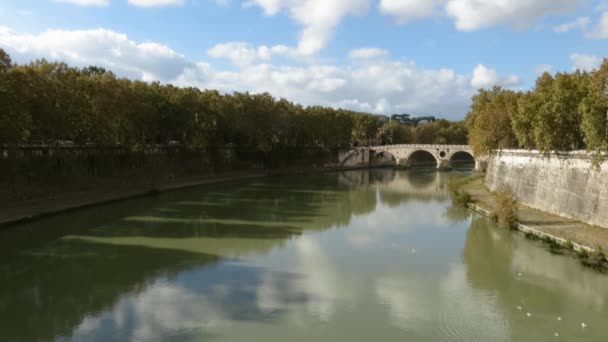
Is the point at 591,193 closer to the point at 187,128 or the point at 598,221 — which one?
the point at 598,221

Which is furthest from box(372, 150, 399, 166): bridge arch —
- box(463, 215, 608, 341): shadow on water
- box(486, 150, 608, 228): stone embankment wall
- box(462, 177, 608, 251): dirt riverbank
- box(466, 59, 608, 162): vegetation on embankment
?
box(463, 215, 608, 341): shadow on water

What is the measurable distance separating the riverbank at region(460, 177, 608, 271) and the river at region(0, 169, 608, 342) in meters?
0.51

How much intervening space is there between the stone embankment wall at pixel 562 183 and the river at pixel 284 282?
2625mm

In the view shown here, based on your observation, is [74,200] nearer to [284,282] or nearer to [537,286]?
[284,282]

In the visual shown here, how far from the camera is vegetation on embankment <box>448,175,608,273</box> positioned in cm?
1473

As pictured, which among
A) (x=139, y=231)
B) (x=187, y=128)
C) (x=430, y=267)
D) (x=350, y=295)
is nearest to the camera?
(x=350, y=295)

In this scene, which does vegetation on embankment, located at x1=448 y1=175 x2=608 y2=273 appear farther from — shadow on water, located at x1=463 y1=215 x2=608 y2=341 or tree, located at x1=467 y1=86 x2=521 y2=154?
tree, located at x1=467 y1=86 x2=521 y2=154

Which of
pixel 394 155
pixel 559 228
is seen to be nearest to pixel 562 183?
pixel 559 228

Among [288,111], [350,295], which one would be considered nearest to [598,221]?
[350,295]

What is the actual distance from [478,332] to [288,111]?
4536cm

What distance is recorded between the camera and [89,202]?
25.1m

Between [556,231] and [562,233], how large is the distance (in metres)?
0.53

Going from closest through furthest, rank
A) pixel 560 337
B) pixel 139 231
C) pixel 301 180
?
pixel 560 337 < pixel 139 231 < pixel 301 180

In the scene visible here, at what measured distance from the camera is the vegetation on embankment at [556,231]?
14.7 meters
